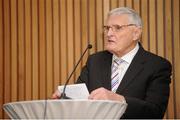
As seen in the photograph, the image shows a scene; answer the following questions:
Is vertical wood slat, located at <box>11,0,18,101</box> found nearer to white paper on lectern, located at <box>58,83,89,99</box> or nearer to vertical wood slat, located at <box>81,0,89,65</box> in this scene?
vertical wood slat, located at <box>81,0,89,65</box>

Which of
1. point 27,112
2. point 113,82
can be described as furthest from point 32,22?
point 27,112

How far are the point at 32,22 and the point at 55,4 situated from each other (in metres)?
0.30

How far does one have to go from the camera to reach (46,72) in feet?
14.3

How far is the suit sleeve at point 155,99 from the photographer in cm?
287

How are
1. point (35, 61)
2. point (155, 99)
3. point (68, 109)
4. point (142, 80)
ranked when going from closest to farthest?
point (68, 109) → point (155, 99) → point (142, 80) → point (35, 61)

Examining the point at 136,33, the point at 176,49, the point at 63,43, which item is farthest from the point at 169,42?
the point at 63,43

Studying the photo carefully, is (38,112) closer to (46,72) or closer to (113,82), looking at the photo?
(113,82)

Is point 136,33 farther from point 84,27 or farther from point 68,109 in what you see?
point 68,109

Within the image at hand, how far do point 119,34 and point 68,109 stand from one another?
5.60ft

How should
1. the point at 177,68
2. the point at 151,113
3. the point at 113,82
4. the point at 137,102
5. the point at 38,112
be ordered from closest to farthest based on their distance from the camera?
the point at 38,112
the point at 137,102
the point at 151,113
the point at 113,82
the point at 177,68

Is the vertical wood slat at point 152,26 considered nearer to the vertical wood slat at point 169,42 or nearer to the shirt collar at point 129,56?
the vertical wood slat at point 169,42

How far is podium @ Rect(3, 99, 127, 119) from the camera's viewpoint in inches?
81.5

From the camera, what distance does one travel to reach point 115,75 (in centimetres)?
355

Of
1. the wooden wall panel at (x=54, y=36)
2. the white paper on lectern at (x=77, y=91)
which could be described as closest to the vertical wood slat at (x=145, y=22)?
the wooden wall panel at (x=54, y=36)
